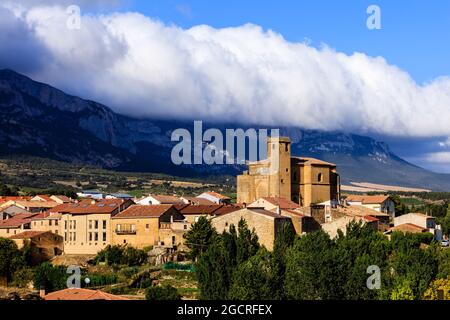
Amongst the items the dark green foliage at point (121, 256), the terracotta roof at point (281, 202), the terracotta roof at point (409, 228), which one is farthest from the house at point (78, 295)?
the terracotta roof at point (409, 228)

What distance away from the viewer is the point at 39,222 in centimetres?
6950

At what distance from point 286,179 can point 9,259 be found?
93.2 ft

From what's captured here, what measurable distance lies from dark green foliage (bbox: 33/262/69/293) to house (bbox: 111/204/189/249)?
7805 millimetres

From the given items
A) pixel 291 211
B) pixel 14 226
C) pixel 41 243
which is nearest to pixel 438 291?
pixel 291 211

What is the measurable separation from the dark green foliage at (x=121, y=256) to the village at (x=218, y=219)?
149 centimetres

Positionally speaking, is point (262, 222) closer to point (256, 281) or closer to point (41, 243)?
point (256, 281)

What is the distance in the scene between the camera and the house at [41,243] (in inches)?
2496

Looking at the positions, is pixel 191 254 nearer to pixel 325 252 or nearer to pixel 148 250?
pixel 148 250

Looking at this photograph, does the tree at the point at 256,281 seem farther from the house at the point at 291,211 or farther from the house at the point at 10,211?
the house at the point at 10,211

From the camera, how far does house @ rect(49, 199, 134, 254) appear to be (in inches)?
2554

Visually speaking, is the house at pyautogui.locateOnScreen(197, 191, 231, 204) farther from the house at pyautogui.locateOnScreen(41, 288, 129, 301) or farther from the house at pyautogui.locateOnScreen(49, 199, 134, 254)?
the house at pyautogui.locateOnScreen(41, 288, 129, 301)

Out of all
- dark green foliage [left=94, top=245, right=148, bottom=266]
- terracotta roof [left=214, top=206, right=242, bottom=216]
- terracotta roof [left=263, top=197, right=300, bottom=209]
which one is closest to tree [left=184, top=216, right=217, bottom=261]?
dark green foliage [left=94, top=245, right=148, bottom=266]
